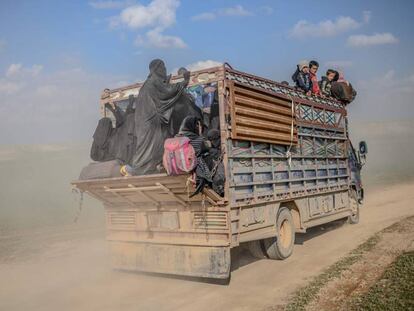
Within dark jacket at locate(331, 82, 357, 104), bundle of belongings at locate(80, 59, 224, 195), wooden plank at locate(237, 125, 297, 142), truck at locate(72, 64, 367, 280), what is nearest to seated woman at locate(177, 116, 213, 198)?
bundle of belongings at locate(80, 59, 224, 195)

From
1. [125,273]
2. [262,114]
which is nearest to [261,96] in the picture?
[262,114]

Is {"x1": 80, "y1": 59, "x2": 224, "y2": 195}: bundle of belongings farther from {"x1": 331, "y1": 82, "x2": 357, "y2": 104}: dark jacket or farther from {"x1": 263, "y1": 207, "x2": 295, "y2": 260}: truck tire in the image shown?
{"x1": 331, "y1": 82, "x2": 357, "y2": 104}: dark jacket

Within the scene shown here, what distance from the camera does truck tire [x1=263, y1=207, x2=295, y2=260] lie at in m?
8.15

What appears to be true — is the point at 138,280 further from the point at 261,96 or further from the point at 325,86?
the point at 325,86

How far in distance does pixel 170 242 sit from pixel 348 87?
7.12 meters

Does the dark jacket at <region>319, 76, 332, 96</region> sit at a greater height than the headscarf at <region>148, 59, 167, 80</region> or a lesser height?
greater

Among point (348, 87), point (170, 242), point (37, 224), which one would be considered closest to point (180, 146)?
point (170, 242)

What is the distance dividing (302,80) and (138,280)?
601 centimetres

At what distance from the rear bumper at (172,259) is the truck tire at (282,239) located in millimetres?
1795

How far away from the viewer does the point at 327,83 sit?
11.9 m

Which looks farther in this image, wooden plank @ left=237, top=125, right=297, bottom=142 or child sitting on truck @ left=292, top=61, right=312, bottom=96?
child sitting on truck @ left=292, top=61, right=312, bottom=96

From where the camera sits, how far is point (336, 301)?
18.3 feet

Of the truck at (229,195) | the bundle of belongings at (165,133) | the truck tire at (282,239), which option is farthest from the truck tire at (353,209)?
the bundle of belongings at (165,133)

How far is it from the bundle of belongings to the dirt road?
5.21 ft
